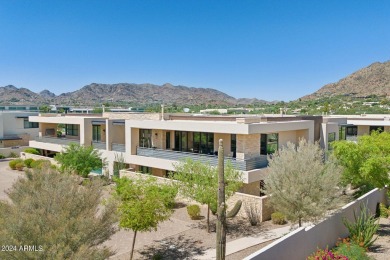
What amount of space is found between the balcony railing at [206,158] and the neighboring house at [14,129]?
3350cm

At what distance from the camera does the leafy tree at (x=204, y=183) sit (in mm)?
18875

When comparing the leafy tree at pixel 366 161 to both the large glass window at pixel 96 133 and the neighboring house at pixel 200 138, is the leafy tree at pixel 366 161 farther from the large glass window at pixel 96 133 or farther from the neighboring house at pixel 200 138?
the large glass window at pixel 96 133

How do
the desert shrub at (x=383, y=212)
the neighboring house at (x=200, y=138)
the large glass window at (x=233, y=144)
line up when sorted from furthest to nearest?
the large glass window at (x=233, y=144), the neighboring house at (x=200, y=138), the desert shrub at (x=383, y=212)

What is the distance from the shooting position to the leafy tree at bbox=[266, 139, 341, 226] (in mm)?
16422

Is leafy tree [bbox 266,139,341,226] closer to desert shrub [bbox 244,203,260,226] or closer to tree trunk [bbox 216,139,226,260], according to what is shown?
desert shrub [bbox 244,203,260,226]

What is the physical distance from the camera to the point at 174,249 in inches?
672

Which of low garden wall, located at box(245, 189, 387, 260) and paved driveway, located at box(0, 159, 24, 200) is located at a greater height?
low garden wall, located at box(245, 189, 387, 260)

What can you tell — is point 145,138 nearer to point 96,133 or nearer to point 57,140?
point 96,133

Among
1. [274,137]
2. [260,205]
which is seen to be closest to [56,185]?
[260,205]

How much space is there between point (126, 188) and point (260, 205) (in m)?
9.38

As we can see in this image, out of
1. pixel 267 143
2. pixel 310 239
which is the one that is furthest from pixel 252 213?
pixel 267 143

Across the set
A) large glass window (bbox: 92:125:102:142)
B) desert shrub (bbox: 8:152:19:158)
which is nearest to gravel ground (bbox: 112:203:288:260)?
large glass window (bbox: 92:125:102:142)

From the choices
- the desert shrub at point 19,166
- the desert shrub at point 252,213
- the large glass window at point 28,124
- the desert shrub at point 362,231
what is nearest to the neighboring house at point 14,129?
the large glass window at point 28,124

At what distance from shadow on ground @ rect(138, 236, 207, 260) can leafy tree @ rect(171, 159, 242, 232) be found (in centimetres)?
214
